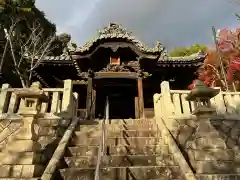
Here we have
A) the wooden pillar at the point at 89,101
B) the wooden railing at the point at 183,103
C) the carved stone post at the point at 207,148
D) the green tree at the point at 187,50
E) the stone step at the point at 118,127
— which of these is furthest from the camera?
the green tree at the point at 187,50

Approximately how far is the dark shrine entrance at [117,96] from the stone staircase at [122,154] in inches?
217

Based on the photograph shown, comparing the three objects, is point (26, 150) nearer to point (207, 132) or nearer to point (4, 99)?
point (4, 99)

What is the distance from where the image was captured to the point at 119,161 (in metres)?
6.17

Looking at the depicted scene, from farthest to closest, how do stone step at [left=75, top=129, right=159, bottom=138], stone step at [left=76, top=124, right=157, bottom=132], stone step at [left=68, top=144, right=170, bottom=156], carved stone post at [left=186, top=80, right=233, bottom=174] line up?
stone step at [left=76, top=124, right=157, bottom=132] → stone step at [left=75, top=129, right=159, bottom=138] → stone step at [left=68, top=144, right=170, bottom=156] → carved stone post at [left=186, top=80, right=233, bottom=174]

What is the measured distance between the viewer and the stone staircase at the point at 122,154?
549 centimetres

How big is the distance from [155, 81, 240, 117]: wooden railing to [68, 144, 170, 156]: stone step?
67.2 inches

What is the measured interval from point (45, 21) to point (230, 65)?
2484cm

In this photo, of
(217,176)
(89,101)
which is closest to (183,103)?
(217,176)

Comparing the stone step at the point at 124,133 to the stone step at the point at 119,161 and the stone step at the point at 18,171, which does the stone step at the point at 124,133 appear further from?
the stone step at the point at 18,171

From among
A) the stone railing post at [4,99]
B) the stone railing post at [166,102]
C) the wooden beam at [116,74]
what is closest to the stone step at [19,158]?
the stone railing post at [4,99]

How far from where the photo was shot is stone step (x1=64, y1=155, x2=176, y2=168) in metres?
6.08

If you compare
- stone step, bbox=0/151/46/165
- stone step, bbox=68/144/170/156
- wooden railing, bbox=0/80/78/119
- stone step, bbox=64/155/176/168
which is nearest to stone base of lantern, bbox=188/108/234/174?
stone step, bbox=64/155/176/168

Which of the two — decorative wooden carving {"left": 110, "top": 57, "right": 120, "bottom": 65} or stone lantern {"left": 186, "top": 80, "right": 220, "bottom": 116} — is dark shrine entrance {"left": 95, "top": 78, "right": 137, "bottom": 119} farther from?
stone lantern {"left": 186, "top": 80, "right": 220, "bottom": 116}

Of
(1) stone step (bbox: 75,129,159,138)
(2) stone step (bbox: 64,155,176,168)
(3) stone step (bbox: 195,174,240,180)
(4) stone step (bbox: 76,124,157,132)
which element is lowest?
(3) stone step (bbox: 195,174,240,180)
